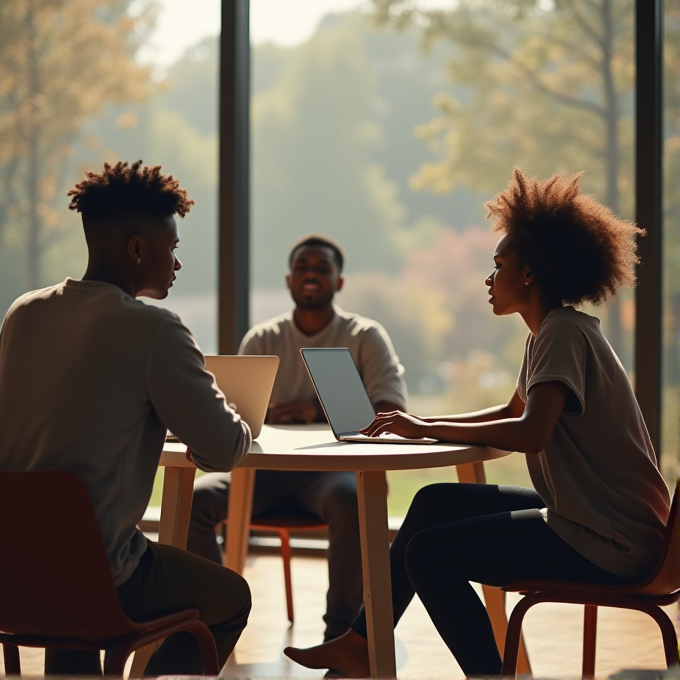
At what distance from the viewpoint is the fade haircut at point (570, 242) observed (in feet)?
7.13

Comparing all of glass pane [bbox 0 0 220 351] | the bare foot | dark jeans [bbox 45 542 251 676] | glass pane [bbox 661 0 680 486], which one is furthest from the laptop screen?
glass pane [bbox 0 0 220 351]

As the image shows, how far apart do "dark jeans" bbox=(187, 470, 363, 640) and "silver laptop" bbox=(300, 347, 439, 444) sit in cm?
53

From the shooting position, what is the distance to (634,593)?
198 cm

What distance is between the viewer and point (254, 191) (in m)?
4.40

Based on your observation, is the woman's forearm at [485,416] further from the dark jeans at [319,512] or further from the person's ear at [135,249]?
the person's ear at [135,249]

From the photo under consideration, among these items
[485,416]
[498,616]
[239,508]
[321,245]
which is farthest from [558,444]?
[321,245]

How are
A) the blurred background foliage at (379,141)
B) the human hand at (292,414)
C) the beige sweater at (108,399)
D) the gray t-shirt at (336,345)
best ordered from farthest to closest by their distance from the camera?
the blurred background foliage at (379,141) < the gray t-shirt at (336,345) < the human hand at (292,414) < the beige sweater at (108,399)

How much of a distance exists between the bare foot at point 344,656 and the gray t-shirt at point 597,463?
0.57 metres

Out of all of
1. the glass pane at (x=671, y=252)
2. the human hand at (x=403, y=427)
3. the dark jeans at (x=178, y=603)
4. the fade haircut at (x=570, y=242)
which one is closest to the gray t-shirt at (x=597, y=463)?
the fade haircut at (x=570, y=242)

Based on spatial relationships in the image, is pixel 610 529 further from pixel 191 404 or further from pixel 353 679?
pixel 191 404

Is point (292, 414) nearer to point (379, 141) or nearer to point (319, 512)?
point (319, 512)

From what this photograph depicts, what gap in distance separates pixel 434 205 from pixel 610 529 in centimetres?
240

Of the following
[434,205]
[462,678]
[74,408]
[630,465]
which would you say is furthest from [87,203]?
[434,205]

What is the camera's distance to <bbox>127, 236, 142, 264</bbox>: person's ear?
185 cm
